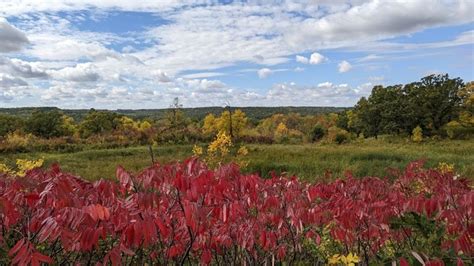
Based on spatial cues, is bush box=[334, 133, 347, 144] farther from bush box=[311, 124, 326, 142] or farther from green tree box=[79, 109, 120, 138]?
green tree box=[79, 109, 120, 138]

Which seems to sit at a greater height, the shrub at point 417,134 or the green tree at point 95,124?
the green tree at point 95,124

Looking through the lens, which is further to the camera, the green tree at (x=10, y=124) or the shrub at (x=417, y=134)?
the green tree at (x=10, y=124)

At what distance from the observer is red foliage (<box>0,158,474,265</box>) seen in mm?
2314

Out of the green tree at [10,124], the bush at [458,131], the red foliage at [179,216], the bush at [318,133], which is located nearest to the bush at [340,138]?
the bush at [318,133]

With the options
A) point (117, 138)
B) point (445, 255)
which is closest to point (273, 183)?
point (445, 255)

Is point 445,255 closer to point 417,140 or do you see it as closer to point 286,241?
point 286,241

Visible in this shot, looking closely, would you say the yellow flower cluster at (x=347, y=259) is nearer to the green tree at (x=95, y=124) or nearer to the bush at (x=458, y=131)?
the bush at (x=458, y=131)

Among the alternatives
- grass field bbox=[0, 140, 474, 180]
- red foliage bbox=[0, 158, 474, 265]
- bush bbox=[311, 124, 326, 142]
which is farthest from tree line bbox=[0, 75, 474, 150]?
red foliage bbox=[0, 158, 474, 265]

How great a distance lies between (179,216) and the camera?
11.5 feet

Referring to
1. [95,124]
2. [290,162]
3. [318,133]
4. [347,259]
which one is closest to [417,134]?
[318,133]

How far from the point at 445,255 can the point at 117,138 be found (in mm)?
30944

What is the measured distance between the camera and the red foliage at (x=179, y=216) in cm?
231

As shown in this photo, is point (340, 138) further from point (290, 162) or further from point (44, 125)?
point (44, 125)

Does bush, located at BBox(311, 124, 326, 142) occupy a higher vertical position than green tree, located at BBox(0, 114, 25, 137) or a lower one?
lower
